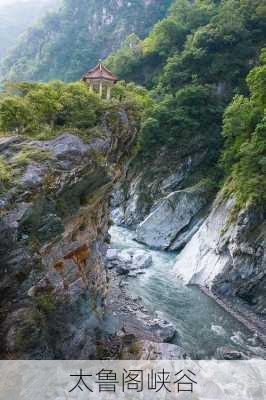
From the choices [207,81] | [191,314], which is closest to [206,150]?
[207,81]

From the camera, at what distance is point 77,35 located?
253ft

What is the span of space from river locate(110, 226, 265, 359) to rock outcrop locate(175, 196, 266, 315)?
118 cm

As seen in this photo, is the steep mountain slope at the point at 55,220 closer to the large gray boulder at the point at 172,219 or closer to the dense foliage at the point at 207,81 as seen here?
the large gray boulder at the point at 172,219

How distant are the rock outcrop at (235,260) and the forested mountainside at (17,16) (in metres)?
115

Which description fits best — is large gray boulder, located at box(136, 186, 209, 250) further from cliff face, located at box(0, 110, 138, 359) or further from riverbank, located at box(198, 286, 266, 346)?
cliff face, located at box(0, 110, 138, 359)

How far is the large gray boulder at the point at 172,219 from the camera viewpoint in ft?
100

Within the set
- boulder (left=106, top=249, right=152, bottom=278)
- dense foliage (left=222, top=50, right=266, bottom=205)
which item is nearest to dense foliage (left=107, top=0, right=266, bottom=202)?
dense foliage (left=222, top=50, right=266, bottom=205)

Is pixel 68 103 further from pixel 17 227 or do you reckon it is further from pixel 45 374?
pixel 45 374

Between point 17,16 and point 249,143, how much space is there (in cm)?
14151

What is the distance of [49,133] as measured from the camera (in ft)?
41.7

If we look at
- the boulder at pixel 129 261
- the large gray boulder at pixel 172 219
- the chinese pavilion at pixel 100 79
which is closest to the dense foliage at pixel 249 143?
the large gray boulder at pixel 172 219

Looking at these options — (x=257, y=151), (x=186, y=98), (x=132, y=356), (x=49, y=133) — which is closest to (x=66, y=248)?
(x=49, y=133)

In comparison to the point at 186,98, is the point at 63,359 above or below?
below

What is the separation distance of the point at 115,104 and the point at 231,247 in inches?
447
